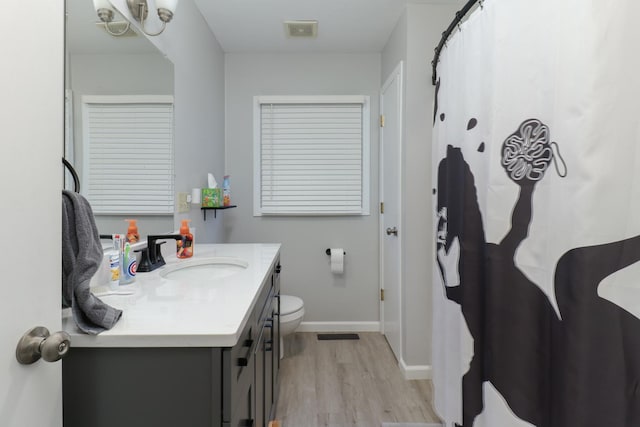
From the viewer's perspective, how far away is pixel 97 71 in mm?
1186

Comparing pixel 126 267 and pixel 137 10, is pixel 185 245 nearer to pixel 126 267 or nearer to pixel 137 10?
pixel 126 267

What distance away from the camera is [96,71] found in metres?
1.18

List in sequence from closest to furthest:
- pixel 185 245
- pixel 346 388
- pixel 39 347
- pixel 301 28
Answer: pixel 39 347 < pixel 185 245 < pixel 346 388 < pixel 301 28

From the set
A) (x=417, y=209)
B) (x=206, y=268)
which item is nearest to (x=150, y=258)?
(x=206, y=268)

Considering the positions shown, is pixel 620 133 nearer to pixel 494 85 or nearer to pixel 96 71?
pixel 494 85

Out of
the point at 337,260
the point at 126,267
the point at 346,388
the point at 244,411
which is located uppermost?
the point at 126,267

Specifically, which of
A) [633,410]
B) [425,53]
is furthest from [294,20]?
[633,410]

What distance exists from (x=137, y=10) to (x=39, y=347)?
4.81 ft

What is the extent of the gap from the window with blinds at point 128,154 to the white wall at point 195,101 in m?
0.17

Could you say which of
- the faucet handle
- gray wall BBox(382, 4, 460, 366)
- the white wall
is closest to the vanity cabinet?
the faucet handle

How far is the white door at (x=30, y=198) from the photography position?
509mm

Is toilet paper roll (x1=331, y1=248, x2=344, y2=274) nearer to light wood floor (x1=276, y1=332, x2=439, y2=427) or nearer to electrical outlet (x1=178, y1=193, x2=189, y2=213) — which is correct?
light wood floor (x1=276, y1=332, x2=439, y2=427)

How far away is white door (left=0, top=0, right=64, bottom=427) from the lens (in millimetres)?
509

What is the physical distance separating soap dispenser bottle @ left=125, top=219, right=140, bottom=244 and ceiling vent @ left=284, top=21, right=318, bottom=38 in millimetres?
1812
